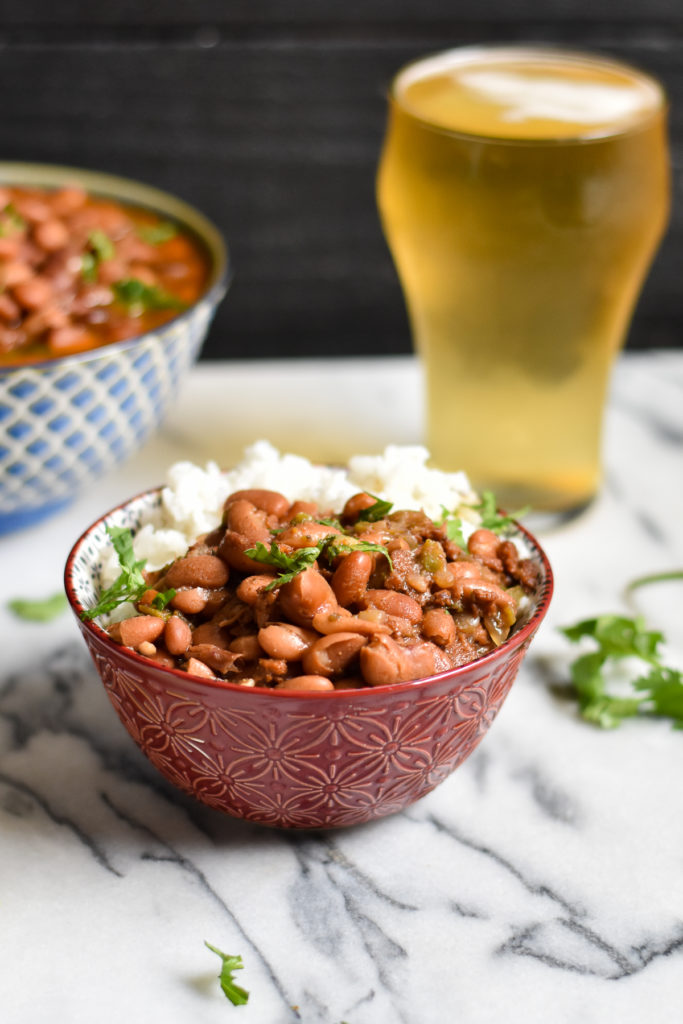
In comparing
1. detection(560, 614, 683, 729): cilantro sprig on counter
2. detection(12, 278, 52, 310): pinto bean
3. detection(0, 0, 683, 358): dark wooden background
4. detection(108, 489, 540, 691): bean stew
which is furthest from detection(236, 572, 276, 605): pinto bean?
detection(0, 0, 683, 358): dark wooden background

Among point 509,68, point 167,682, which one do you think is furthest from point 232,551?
point 509,68

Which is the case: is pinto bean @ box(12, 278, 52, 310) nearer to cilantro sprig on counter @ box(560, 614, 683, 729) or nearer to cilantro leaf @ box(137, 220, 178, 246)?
cilantro leaf @ box(137, 220, 178, 246)

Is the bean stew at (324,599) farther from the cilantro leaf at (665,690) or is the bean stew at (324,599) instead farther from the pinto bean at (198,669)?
the cilantro leaf at (665,690)

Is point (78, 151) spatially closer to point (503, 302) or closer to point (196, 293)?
point (196, 293)

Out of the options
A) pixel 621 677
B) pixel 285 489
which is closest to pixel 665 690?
pixel 621 677

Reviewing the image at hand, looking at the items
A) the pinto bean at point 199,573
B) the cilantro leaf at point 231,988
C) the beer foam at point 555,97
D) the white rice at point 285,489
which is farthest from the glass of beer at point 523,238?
the cilantro leaf at point 231,988
